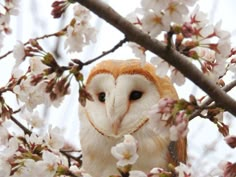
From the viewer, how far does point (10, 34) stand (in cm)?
179

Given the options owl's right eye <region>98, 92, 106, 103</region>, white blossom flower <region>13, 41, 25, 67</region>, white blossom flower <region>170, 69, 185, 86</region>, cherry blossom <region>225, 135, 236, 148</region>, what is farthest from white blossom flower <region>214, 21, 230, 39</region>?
owl's right eye <region>98, 92, 106, 103</region>

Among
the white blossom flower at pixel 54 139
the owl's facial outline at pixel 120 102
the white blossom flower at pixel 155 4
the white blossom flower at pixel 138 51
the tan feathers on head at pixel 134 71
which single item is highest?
the tan feathers on head at pixel 134 71

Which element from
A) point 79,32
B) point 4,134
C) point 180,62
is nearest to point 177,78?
point 180,62

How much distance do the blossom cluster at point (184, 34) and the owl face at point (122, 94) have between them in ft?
2.37

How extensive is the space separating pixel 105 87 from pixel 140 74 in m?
0.13

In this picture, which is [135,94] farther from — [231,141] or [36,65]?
[231,141]

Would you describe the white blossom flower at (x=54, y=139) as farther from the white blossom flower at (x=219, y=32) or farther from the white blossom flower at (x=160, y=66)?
the white blossom flower at (x=219, y=32)

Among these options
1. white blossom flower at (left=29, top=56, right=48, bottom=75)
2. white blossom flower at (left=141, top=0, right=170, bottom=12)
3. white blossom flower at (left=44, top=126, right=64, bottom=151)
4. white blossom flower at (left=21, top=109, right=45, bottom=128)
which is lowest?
white blossom flower at (left=141, top=0, right=170, bottom=12)

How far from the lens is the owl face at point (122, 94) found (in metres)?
2.14

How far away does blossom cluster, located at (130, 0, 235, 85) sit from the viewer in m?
1.20

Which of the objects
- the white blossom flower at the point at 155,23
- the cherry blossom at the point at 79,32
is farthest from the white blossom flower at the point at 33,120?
the white blossom flower at the point at 155,23

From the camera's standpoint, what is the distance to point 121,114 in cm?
215

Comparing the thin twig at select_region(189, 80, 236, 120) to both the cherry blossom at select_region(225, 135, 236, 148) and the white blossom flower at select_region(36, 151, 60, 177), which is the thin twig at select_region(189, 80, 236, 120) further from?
the white blossom flower at select_region(36, 151, 60, 177)

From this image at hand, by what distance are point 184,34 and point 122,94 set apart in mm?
927
